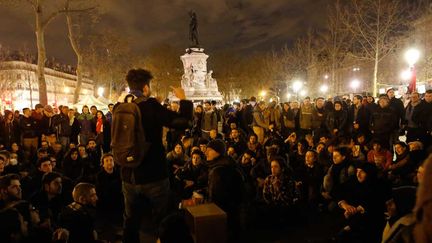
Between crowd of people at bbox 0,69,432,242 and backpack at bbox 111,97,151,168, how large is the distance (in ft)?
0.25

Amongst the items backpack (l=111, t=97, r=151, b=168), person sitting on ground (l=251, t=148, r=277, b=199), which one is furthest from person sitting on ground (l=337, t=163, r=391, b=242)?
backpack (l=111, t=97, r=151, b=168)

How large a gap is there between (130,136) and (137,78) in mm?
535

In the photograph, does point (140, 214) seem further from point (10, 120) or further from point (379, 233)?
point (10, 120)

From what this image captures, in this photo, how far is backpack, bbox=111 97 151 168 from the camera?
329 cm

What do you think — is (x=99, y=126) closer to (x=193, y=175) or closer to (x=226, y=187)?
(x=193, y=175)

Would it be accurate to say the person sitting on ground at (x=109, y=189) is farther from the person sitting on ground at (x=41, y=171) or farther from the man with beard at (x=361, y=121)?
the man with beard at (x=361, y=121)

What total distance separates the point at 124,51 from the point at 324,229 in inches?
1492

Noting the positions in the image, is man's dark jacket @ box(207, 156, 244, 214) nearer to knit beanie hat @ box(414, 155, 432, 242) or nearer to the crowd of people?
the crowd of people

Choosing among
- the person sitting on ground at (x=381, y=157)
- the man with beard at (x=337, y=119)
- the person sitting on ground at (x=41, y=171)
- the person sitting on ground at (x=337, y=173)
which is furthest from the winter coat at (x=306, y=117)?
the person sitting on ground at (x=41, y=171)

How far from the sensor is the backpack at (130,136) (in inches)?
129

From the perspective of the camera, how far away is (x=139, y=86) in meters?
3.44

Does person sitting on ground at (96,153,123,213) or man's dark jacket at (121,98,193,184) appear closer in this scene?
man's dark jacket at (121,98,193,184)

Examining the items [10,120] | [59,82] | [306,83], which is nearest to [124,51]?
[306,83]

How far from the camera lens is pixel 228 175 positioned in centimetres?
482
